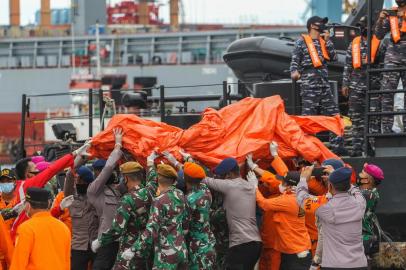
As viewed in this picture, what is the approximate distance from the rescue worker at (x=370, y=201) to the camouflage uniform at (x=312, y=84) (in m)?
1.91

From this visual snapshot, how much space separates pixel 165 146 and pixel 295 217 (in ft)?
4.87

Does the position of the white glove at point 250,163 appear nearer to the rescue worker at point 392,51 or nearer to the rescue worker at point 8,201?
the rescue worker at point 392,51

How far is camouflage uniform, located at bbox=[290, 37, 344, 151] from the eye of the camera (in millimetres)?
12328

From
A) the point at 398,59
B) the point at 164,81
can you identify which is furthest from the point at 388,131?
the point at 164,81

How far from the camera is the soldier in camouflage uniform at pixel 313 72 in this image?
40.4ft

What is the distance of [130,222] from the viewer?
973cm

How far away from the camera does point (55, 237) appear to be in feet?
26.3

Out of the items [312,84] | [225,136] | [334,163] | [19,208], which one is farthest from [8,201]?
[312,84]

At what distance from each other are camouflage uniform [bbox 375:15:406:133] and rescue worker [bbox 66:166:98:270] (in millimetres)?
3221

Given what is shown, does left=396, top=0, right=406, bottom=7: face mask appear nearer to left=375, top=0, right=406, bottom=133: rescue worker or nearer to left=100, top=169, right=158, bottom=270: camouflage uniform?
left=375, top=0, right=406, bottom=133: rescue worker

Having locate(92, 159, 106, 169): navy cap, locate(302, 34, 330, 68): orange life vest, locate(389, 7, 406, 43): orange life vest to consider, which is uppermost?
locate(389, 7, 406, 43): orange life vest

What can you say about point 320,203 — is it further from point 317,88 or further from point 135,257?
point 317,88

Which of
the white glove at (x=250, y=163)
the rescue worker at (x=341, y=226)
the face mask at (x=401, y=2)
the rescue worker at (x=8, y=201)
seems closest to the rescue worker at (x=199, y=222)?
the white glove at (x=250, y=163)

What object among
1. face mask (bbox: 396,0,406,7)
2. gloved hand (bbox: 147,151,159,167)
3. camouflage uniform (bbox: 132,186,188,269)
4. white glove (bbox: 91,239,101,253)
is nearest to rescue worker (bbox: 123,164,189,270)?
camouflage uniform (bbox: 132,186,188,269)
